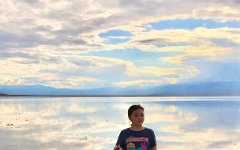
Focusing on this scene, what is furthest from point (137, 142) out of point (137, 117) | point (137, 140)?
point (137, 117)

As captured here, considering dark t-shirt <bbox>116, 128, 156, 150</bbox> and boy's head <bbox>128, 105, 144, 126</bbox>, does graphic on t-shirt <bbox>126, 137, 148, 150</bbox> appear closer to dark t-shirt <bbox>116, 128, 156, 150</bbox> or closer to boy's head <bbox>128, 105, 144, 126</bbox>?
dark t-shirt <bbox>116, 128, 156, 150</bbox>

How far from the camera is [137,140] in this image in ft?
15.8

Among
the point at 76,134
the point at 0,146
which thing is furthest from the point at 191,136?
the point at 0,146

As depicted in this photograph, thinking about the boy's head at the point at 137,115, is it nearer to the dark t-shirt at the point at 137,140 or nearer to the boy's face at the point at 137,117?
the boy's face at the point at 137,117

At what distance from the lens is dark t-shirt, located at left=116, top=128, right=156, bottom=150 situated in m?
4.82

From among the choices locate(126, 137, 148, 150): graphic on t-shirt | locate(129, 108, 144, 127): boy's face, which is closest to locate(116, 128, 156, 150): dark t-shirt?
locate(126, 137, 148, 150): graphic on t-shirt

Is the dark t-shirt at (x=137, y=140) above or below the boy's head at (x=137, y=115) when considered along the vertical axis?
below

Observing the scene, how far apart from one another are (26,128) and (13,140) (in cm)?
535

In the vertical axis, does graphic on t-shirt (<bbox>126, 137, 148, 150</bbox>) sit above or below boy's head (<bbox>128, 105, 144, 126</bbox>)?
below

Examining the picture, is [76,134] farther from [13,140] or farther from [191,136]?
[191,136]

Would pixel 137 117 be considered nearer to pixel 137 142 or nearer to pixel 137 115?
pixel 137 115

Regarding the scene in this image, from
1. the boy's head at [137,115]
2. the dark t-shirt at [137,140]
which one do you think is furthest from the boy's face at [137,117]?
the dark t-shirt at [137,140]

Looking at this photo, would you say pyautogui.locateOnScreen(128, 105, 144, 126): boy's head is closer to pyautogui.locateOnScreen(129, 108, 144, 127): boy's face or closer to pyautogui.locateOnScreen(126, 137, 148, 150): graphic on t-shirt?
pyautogui.locateOnScreen(129, 108, 144, 127): boy's face

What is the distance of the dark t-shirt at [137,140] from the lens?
15.8ft
